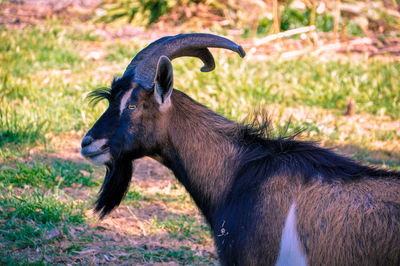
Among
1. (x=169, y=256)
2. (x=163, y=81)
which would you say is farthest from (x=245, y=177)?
(x=169, y=256)

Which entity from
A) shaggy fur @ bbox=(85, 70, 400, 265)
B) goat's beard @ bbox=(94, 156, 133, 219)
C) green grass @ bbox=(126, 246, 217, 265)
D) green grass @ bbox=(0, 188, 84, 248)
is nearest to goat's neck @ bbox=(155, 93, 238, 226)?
shaggy fur @ bbox=(85, 70, 400, 265)

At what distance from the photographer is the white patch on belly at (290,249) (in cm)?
299

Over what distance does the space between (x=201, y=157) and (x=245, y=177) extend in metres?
0.34

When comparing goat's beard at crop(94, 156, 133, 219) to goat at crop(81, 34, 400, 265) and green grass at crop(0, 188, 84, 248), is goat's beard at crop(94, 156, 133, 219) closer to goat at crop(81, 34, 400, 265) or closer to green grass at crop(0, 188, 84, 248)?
goat at crop(81, 34, 400, 265)

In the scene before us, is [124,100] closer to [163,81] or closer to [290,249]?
[163,81]

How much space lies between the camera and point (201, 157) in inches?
138

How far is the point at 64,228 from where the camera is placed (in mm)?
4504

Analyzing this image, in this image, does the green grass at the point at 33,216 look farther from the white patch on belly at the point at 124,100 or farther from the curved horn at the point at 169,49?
the curved horn at the point at 169,49

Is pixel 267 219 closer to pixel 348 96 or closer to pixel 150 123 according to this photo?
pixel 150 123

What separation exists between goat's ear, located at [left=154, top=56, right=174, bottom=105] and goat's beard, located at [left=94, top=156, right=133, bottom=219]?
0.49 m

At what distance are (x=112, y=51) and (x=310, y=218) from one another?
7.49m

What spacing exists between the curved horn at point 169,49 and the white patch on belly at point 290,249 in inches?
49.3

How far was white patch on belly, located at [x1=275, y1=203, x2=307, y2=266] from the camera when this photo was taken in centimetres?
299

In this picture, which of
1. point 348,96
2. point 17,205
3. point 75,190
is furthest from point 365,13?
point 17,205
